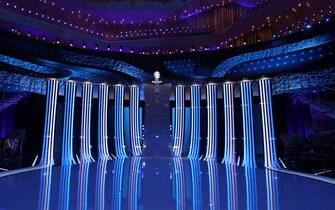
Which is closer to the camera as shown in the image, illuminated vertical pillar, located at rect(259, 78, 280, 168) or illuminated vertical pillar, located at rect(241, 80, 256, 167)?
illuminated vertical pillar, located at rect(259, 78, 280, 168)

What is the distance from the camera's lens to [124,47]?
35.3 ft

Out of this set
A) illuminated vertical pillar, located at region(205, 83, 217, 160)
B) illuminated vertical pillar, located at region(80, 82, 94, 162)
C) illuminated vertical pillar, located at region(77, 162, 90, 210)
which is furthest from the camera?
illuminated vertical pillar, located at region(205, 83, 217, 160)

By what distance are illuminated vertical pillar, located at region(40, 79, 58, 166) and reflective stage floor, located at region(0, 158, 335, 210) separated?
7.07ft

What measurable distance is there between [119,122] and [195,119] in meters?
3.00

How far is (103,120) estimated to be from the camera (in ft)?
31.6

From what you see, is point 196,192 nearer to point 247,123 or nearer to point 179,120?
point 247,123

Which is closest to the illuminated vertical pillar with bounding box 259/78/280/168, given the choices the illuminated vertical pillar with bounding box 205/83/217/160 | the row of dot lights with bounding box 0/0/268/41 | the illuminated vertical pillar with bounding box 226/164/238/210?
the illuminated vertical pillar with bounding box 205/83/217/160

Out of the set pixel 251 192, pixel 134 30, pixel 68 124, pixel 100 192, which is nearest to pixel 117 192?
pixel 100 192

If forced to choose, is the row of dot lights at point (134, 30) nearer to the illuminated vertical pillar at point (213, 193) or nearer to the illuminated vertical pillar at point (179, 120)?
the illuminated vertical pillar at point (179, 120)

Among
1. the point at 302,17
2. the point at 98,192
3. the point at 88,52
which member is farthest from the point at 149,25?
the point at 98,192

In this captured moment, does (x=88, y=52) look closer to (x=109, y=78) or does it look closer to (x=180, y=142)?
(x=109, y=78)

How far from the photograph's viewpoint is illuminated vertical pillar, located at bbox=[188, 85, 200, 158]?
31.8ft

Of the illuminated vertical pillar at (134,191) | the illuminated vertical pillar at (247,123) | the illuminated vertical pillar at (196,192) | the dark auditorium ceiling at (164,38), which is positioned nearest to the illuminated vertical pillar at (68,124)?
the dark auditorium ceiling at (164,38)

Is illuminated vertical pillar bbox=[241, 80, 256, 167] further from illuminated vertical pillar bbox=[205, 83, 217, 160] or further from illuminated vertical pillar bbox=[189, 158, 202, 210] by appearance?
illuminated vertical pillar bbox=[189, 158, 202, 210]
